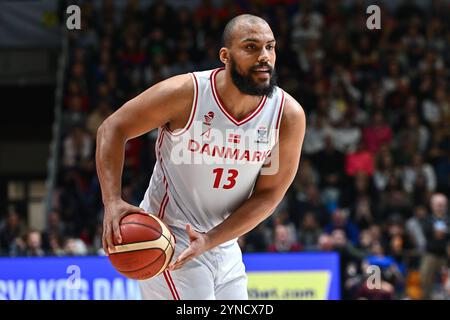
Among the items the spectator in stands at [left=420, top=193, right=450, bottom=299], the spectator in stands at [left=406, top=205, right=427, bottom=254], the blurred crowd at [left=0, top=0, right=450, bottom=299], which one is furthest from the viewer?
the spectator in stands at [left=406, top=205, right=427, bottom=254]

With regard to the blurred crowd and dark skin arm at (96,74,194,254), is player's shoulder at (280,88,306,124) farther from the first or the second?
the blurred crowd

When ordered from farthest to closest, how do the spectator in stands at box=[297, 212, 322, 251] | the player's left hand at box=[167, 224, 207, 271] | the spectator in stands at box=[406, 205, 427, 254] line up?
the spectator in stands at box=[406, 205, 427, 254] < the spectator in stands at box=[297, 212, 322, 251] < the player's left hand at box=[167, 224, 207, 271]

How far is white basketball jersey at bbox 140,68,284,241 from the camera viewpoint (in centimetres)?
511

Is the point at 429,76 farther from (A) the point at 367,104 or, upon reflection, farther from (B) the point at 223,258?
(B) the point at 223,258

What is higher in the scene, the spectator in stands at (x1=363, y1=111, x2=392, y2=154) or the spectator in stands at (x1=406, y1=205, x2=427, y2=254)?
the spectator in stands at (x1=363, y1=111, x2=392, y2=154)

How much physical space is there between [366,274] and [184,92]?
5297 mm

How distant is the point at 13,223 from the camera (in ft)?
39.1

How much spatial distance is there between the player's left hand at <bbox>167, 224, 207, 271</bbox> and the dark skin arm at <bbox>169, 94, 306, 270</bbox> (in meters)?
0.17

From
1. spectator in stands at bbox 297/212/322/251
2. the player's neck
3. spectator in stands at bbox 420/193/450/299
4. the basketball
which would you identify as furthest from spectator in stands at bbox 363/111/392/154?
the basketball

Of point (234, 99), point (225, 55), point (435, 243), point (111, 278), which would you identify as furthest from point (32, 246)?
point (225, 55)

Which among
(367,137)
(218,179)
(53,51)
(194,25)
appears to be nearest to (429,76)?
(367,137)

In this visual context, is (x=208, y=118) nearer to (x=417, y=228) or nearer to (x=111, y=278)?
(x=111, y=278)

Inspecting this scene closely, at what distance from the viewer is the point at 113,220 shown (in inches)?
183

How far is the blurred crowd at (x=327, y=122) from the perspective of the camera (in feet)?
37.8
